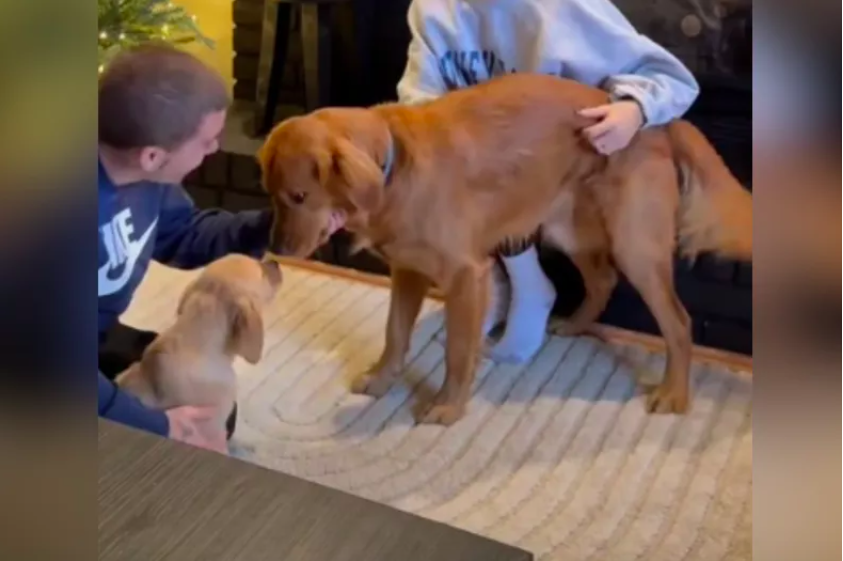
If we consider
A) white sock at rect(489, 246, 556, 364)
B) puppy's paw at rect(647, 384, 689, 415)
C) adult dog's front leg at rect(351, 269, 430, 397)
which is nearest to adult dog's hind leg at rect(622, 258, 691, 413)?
puppy's paw at rect(647, 384, 689, 415)

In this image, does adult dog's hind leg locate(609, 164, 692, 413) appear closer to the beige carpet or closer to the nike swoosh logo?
the beige carpet

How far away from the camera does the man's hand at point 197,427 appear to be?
1.03 metres

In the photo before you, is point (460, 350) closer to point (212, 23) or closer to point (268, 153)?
point (268, 153)

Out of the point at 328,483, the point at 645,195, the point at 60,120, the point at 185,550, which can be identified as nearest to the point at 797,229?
A: the point at 60,120

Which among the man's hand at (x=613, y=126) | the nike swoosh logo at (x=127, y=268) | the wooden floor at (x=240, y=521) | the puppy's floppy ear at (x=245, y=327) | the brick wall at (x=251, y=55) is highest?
the brick wall at (x=251, y=55)

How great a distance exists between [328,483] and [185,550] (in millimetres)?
390

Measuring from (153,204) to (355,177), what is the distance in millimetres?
219

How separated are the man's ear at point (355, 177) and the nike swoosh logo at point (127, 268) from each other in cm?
21

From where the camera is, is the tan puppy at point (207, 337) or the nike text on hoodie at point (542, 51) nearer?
the nike text on hoodie at point (542, 51)

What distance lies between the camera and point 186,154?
1.02 m

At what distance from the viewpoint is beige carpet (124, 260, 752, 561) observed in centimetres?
93

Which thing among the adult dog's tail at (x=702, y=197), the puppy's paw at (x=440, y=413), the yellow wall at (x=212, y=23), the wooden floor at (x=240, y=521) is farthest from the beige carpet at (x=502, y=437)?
the wooden floor at (x=240, y=521)

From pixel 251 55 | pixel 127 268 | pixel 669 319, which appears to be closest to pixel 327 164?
pixel 251 55

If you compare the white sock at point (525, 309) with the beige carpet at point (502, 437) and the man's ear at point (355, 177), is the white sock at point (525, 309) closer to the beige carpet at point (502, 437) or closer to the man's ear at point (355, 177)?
the beige carpet at point (502, 437)
